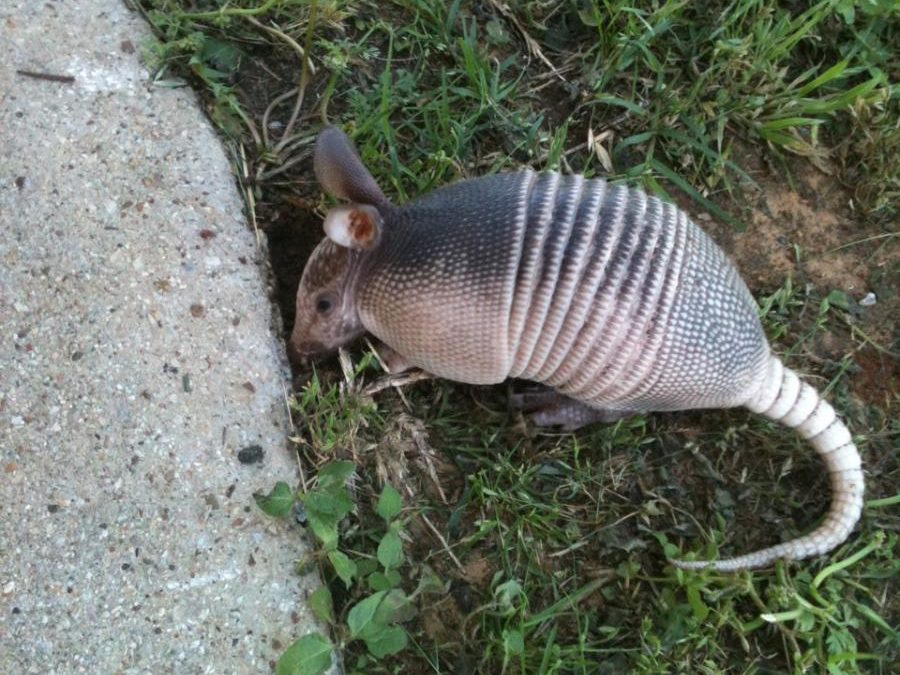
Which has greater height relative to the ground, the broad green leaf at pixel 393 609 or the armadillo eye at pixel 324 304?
the armadillo eye at pixel 324 304

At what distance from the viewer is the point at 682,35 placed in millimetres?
3740

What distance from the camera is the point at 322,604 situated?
2.65 m

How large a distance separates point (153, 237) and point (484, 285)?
115 centimetres

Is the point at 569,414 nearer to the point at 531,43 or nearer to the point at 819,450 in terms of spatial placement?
the point at 819,450

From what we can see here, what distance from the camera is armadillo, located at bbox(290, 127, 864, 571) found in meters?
2.77

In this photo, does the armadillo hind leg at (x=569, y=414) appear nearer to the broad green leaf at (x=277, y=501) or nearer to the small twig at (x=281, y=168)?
the broad green leaf at (x=277, y=501)

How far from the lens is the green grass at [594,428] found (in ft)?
9.55

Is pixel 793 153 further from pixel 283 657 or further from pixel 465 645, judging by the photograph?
pixel 283 657

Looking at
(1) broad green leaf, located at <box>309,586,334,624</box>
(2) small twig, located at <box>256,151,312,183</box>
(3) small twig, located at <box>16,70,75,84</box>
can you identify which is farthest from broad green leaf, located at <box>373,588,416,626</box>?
(3) small twig, located at <box>16,70,75,84</box>

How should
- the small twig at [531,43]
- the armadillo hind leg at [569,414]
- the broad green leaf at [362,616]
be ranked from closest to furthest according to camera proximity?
the broad green leaf at [362,616]
the armadillo hind leg at [569,414]
the small twig at [531,43]

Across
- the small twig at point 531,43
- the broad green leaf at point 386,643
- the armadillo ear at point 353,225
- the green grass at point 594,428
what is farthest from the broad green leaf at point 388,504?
the small twig at point 531,43

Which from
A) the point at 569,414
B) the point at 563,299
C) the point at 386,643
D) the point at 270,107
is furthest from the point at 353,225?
the point at 386,643

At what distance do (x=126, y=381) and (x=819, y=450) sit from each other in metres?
2.46

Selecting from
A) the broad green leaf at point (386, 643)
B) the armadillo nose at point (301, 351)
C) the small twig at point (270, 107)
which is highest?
the small twig at point (270, 107)
